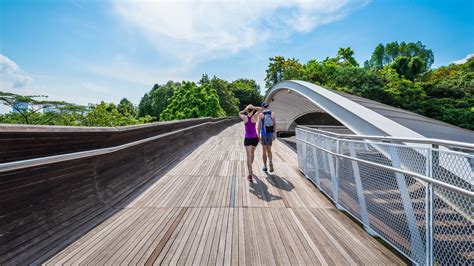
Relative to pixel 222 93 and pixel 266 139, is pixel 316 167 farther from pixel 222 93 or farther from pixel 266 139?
pixel 222 93

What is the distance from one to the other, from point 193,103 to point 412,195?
126 feet

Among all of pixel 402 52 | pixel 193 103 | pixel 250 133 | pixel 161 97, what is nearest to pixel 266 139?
pixel 250 133

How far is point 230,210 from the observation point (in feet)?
11.6

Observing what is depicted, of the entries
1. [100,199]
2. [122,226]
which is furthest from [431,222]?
[100,199]

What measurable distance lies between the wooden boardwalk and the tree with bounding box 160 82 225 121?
34628 mm

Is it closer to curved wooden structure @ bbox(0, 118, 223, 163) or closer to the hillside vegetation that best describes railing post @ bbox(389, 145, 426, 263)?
curved wooden structure @ bbox(0, 118, 223, 163)

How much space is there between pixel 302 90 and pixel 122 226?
9.03 meters

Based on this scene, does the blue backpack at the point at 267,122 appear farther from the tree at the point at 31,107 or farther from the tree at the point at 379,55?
the tree at the point at 379,55

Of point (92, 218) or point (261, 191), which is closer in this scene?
point (92, 218)

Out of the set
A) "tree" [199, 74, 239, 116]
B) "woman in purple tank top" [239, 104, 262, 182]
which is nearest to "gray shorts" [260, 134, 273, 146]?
"woman in purple tank top" [239, 104, 262, 182]

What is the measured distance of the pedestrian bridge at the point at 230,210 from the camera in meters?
2.00

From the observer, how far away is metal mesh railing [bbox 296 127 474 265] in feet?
5.74

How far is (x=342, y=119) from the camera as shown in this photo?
596 centimetres

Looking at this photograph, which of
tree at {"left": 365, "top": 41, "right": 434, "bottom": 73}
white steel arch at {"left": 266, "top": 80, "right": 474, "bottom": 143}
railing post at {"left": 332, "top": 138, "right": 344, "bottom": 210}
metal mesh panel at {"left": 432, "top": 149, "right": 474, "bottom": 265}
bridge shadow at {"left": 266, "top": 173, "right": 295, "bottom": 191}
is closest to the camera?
metal mesh panel at {"left": 432, "top": 149, "right": 474, "bottom": 265}
